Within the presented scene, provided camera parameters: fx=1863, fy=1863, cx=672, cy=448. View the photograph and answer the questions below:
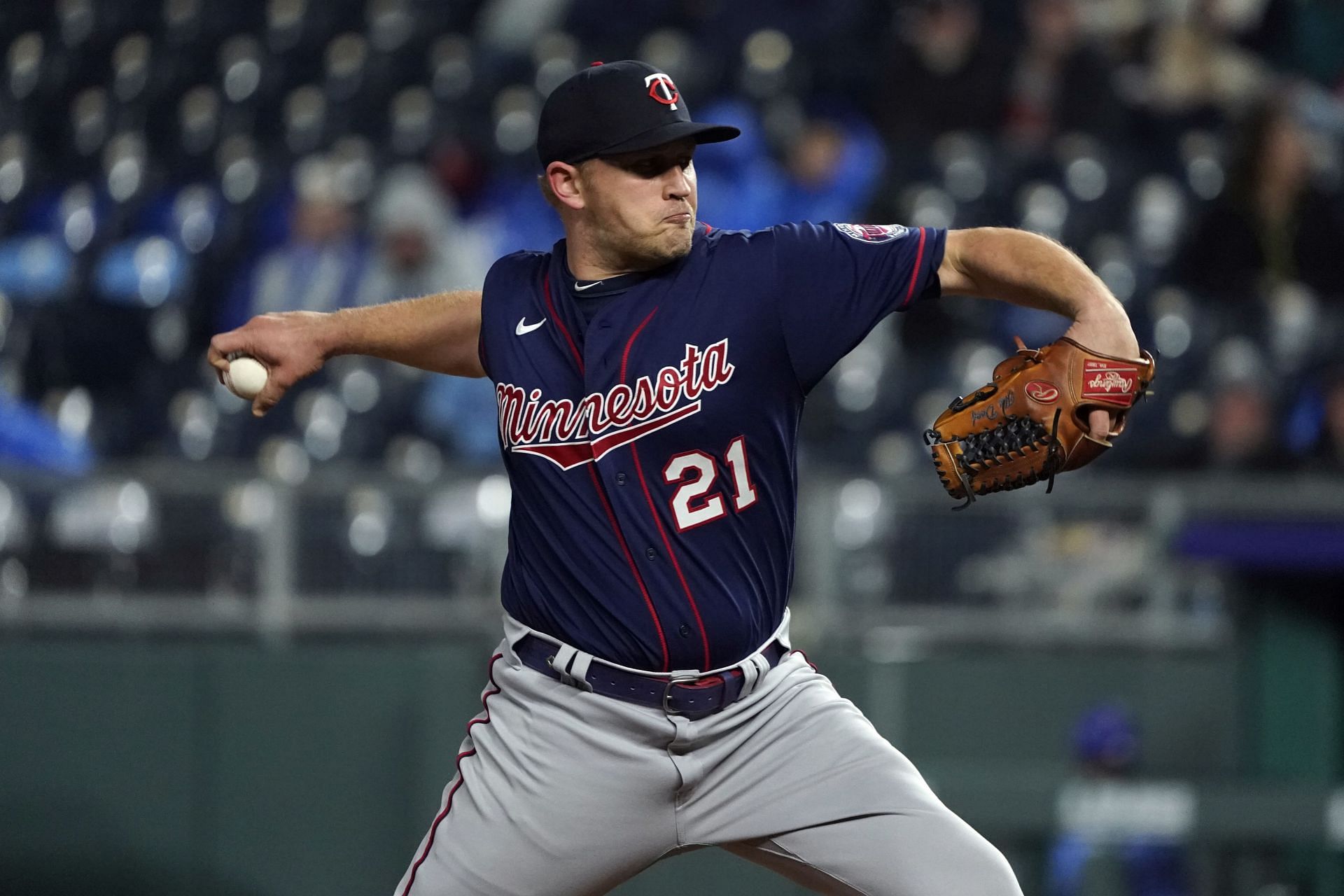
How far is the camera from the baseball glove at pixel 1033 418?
256 centimetres

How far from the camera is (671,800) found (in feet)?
9.10

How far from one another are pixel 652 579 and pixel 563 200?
591mm

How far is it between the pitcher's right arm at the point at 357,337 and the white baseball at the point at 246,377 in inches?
0.6

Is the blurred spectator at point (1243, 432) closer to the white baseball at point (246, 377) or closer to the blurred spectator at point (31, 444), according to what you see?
the blurred spectator at point (31, 444)

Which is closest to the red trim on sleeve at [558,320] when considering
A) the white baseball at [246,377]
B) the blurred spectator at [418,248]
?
the white baseball at [246,377]

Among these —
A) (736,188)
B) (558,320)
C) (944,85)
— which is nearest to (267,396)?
(558,320)

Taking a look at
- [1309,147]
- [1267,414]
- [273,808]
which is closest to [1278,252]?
[1309,147]

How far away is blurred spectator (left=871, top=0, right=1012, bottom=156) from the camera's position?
809 centimetres

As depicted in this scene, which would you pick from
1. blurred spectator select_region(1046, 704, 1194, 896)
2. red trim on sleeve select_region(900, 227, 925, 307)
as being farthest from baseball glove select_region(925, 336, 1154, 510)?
blurred spectator select_region(1046, 704, 1194, 896)

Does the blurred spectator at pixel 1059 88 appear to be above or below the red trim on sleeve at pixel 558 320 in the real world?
above

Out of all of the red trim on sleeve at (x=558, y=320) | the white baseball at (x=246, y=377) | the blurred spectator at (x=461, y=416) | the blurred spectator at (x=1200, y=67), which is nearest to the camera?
the red trim on sleeve at (x=558, y=320)

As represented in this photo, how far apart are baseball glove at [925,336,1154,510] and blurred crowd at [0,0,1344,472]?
3.67 m

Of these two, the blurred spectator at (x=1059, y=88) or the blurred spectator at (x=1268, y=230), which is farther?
the blurred spectator at (x=1059, y=88)

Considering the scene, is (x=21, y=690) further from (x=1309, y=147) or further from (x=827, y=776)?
(x=1309, y=147)
